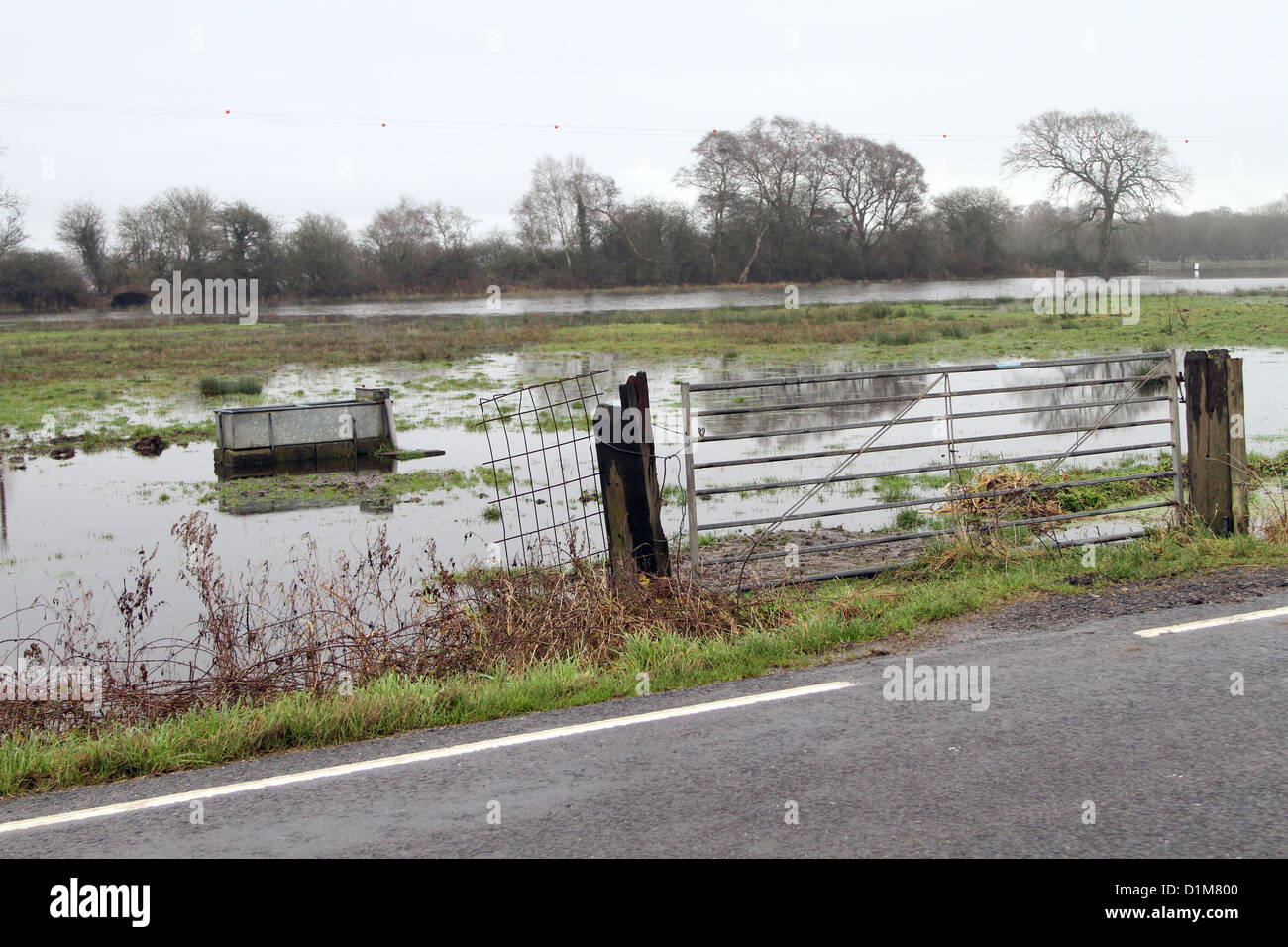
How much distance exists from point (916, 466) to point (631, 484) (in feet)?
27.6

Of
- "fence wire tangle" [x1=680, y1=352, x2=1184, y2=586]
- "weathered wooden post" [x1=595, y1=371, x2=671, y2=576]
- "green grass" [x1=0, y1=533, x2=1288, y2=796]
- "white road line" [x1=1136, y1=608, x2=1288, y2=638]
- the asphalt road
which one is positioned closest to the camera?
the asphalt road

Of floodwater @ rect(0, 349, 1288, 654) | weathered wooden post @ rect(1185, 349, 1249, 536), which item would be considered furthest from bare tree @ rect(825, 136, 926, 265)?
weathered wooden post @ rect(1185, 349, 1249, 536)

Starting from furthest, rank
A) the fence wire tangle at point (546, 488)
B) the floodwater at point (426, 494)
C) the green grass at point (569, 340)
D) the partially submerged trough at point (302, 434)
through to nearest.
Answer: the green grass at point (569, 340) < the partially submerged trough at point (302, 434) < the floodwater at point (426, 494) < the fence wire tangle at point (546, 488)

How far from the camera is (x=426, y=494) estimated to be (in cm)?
1571

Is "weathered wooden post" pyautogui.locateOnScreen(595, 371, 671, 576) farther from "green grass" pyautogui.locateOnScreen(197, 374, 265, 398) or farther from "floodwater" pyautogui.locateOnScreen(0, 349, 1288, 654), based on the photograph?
"green grass" pyautogui.locateOnScreen(197, 374, 265, 398)

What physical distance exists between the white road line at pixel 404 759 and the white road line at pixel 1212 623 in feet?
6.87

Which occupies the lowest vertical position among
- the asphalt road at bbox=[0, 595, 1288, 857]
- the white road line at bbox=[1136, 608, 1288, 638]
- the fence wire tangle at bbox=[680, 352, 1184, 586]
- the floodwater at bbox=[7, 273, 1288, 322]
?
the asphalt road at bbox=[0, 595, 1288, 857]

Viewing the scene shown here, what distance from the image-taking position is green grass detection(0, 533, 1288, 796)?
559 cm

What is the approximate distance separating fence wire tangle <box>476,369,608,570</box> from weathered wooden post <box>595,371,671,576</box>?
9.3 inches

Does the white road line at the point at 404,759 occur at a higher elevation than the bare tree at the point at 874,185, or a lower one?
lower

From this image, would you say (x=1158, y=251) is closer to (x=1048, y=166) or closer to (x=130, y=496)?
(x=1048, y=166)

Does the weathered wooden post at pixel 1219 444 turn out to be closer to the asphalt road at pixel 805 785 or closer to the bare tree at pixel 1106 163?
the asphalt road at pixel 805 785

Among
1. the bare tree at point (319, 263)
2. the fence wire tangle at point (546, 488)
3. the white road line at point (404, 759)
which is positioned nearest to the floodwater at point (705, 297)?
the bare tree at point (319, 263)

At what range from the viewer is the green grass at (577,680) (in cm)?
559
